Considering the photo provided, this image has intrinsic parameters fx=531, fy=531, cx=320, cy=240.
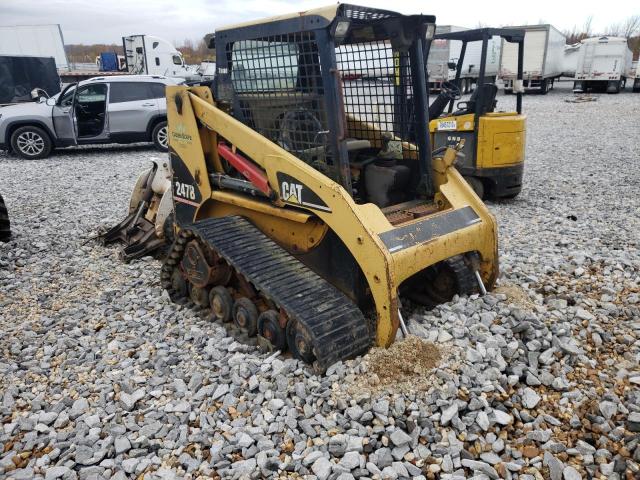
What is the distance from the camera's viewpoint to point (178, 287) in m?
4.55

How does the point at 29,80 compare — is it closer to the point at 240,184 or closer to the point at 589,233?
the point at 240,184

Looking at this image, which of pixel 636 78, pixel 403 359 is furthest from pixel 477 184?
pixel 636 78

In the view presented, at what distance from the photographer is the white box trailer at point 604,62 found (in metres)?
24.5

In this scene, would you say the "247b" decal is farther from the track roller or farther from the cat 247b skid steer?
the track roller

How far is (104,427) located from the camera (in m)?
3.02

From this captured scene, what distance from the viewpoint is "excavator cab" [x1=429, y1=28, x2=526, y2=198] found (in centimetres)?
712

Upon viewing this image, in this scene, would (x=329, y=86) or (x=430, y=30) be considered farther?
(x=430, y=30)

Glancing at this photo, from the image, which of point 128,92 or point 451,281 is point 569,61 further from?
point 451,281

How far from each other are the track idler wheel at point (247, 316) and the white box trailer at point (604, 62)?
86.7ft

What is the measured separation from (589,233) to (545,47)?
2105cm

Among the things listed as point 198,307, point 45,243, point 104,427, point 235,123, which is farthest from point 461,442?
point 45,243

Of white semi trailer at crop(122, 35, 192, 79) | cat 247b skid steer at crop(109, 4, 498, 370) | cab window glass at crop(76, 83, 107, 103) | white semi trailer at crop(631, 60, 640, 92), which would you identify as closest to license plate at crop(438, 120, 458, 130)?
cat 247b skid steer at crop(109, 4, 498, 370)

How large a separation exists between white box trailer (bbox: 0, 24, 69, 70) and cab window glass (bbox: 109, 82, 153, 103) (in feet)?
56.5

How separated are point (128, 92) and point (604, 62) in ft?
73.7
